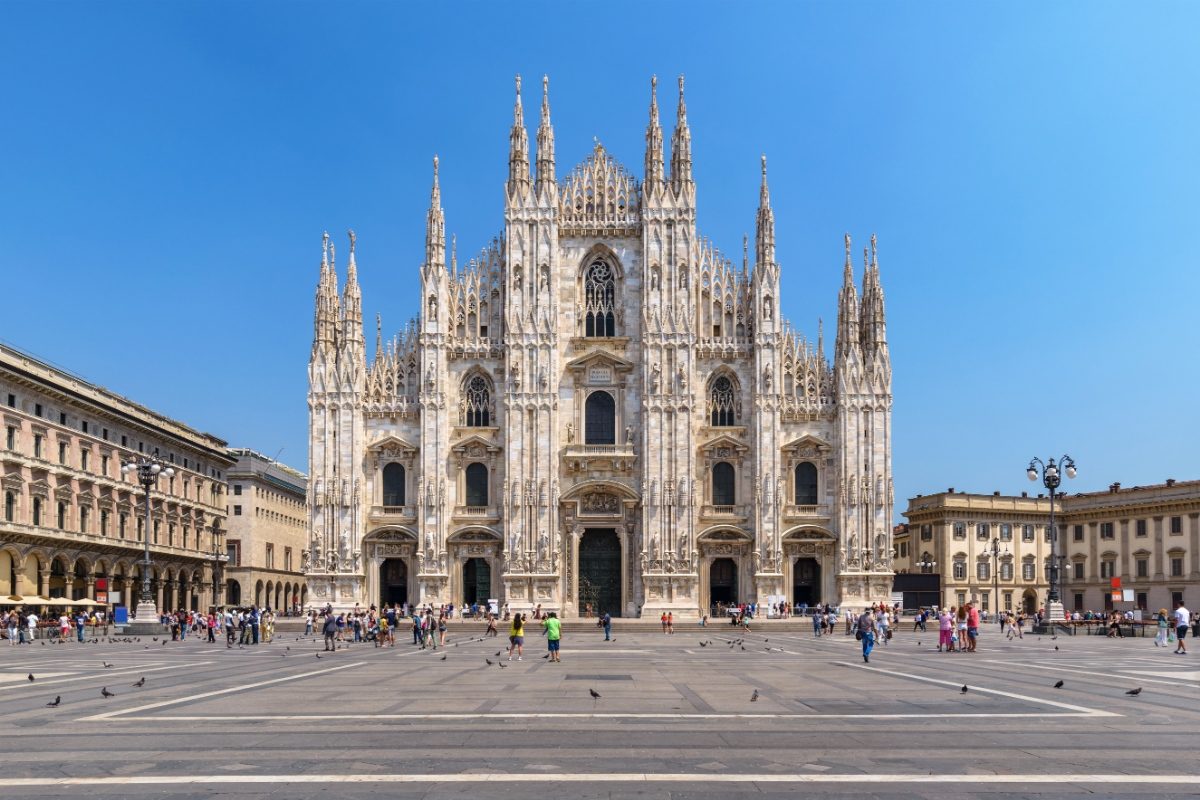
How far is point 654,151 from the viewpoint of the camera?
6912 centimetres

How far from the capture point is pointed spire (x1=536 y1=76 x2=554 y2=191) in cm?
6912

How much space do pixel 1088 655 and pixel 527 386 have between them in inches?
1385

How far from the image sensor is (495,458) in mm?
68562

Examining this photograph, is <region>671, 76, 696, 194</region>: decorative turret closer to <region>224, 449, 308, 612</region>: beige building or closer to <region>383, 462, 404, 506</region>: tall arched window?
<region>383, 462, 404, 506</region>: tall arched window

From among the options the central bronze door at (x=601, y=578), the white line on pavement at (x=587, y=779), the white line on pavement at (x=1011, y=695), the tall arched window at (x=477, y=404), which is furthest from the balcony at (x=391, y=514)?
the white line on pavement at (x=587, y=779)

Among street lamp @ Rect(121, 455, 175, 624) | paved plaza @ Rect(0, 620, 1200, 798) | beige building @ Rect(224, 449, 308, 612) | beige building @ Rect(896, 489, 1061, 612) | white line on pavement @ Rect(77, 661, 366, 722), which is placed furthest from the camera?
beige building @ Rect(224, 449, 308, 612)

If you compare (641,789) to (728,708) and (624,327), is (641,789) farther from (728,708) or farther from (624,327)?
(624,327)

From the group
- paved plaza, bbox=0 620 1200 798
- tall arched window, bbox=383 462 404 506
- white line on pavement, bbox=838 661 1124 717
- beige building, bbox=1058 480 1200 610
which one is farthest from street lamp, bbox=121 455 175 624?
beige building, bbox=1058 480 1200 610

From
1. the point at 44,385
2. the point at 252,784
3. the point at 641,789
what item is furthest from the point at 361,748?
the point at 44,385

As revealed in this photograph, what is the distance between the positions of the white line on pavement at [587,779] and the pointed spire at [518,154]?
57.3 metres

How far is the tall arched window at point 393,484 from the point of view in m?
68.8

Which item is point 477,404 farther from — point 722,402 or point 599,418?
point 722,402

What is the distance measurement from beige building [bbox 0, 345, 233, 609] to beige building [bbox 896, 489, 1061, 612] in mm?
52868

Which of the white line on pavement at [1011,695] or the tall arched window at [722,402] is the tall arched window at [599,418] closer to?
the tall arched window at [722,402]
